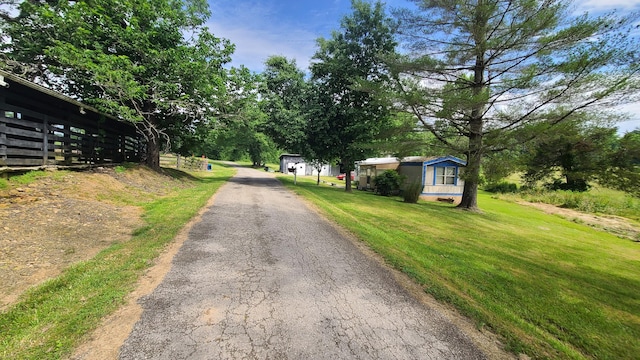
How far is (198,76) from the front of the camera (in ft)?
41.7

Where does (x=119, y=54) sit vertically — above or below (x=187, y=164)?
above

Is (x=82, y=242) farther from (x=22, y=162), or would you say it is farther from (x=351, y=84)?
(x=351, y=84)

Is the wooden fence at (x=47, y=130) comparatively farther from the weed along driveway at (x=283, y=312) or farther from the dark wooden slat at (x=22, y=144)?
the weed along driveway at (x=283, y=312)

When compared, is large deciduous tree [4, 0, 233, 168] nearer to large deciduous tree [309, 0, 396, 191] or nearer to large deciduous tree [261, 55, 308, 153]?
large deciduous tree [261, 55, 308, 153]

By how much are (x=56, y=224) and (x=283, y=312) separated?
18.1 feet

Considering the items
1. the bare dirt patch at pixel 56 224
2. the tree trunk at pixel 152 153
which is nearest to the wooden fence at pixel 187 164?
the tree trunk at pixel 152 153

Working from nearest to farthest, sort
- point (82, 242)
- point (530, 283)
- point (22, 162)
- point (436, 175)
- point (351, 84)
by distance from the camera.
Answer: point (530, 283) → point (82, 242) → point (22, 162) → point (351, 84) → point (436, 175)

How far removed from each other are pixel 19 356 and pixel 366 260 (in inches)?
169

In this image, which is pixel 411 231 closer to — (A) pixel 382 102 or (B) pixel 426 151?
(A) pixel 382 102

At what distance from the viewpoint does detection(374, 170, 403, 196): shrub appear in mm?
18891

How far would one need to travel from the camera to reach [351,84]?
1725 cm

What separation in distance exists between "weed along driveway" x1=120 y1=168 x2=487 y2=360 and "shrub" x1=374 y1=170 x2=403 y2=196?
14301 millimetres

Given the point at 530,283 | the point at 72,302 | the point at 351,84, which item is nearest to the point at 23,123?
the point at 72,302

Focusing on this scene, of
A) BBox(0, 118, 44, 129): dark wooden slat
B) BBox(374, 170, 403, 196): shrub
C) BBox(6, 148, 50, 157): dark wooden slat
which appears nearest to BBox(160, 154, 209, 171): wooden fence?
BBox(0, 118, 44, 129): dark wooden slat
